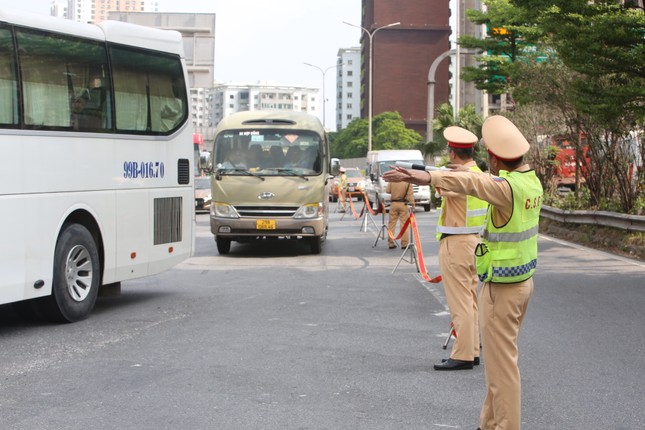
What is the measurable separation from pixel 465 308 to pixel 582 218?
51.8 feet

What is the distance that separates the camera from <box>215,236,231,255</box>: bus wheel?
2062 centimetres

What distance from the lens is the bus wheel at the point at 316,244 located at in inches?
800

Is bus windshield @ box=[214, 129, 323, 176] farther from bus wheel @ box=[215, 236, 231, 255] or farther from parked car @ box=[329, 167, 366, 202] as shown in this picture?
parked car @ box=[329, 167, 366, 202]

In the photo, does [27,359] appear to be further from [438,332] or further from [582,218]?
[582,218]

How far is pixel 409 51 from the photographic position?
5266 inches

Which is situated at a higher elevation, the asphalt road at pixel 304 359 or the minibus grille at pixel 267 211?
the minibus grille at pixel 267 211

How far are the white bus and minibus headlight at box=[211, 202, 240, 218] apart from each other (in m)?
5.77

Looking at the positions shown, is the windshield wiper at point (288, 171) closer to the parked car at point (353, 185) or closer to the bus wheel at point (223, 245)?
the bus wheel at point (223, 245)

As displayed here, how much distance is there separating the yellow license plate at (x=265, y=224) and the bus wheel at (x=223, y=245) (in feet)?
3.81

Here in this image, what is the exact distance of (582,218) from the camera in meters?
23.3

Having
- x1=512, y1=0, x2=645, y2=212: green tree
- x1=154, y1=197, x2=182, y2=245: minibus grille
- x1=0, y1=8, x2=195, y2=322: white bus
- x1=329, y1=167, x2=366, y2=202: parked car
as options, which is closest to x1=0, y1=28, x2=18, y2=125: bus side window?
x1=0, y1=8, x2=195, y2=322: white bus

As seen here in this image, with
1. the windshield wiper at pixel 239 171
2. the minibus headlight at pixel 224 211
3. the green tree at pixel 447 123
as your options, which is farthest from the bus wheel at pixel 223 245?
the green tree at pixel 447 123

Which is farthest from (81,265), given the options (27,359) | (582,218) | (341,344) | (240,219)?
(582,218)

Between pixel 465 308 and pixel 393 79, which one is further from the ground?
pixel 393 79
